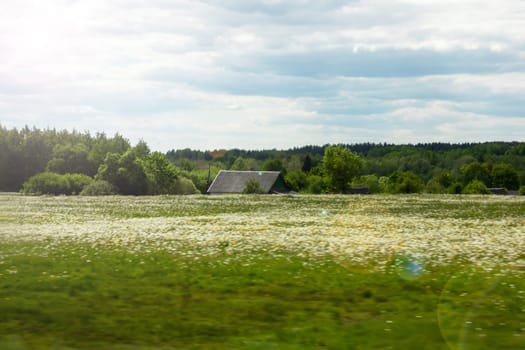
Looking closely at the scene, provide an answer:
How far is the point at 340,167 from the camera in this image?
116000mm

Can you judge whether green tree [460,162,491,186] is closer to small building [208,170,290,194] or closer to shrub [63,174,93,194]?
small building [208,170,290,194]

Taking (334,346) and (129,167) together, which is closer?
(334,346)

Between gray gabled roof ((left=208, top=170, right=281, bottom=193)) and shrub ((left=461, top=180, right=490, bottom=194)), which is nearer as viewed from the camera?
gray gabled roof ((left=208, top=170, right=281, bottom=193))

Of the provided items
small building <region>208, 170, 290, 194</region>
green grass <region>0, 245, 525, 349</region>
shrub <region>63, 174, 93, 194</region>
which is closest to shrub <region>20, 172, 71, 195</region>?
shrub <region>63, 174, 93, 194</region>

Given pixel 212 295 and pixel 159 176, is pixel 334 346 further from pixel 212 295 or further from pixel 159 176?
pixel 159 176

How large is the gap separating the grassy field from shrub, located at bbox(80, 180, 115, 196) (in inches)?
2478

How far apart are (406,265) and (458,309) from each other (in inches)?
217

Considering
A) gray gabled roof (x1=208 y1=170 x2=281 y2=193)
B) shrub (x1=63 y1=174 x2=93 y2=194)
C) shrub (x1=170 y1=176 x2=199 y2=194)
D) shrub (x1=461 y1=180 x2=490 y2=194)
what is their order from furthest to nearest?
shrub (x1=461 y1=180 x2=490 y2=194), gray gabled roof (x1=208 y1=170 x2=281 y2=193), shrub (x1=170 y1=176 x2=199 y2=194), shrub (x1=63 y1=174 x2=93 y2=194)

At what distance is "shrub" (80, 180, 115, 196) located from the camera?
8788 centimetres

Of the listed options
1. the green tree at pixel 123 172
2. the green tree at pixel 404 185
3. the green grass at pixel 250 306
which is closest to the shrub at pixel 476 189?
the green tree at pixel 404 185

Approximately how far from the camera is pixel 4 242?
24688 millimetres

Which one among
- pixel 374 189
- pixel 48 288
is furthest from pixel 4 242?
pixel 374 189

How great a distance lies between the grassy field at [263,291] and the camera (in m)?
10.6

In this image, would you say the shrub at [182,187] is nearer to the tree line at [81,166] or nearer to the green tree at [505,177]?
the tree line at [81,166]
